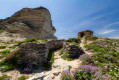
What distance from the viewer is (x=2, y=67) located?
6062mm

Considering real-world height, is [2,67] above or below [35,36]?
Answer: below

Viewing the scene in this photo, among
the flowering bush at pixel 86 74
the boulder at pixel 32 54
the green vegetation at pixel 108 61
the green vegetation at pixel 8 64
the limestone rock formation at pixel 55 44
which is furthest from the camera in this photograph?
the limestone rock formation at pixel 55 44

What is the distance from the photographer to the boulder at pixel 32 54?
289 inches

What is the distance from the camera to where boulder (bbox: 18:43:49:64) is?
24.1 ft

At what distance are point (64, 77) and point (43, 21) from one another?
29815mm

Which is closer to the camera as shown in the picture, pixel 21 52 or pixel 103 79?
pixel 103 79

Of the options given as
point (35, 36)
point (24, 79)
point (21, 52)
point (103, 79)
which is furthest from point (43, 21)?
point (103, 79)

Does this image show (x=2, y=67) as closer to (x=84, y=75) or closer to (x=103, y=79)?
(x=84, y=75)

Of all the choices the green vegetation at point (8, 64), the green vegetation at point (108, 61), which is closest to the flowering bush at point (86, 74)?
the green vegetation at point (108, 61)

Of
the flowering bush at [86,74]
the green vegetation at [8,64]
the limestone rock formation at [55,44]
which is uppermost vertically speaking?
the limestone rock formation at [55,44]

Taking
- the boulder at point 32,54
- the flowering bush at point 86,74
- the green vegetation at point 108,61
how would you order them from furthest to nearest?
the boulder at point 32,54, the green vegetation at point 108,61, the flowering bush at point 86,74

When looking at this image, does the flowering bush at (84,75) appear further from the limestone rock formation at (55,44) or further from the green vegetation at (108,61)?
the limestone rock formation at (55,44)

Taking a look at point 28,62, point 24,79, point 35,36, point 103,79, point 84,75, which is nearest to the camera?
point 103,79

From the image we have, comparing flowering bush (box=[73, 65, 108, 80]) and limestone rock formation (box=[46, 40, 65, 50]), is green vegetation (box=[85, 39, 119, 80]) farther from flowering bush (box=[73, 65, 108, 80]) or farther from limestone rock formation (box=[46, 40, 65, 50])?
limestone rock formation (box=[46, 40, 65, 50])
